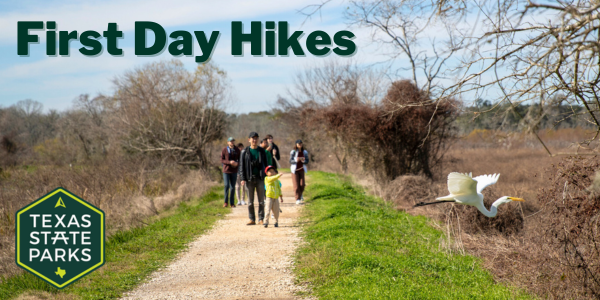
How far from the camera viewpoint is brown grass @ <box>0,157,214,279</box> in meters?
11.1

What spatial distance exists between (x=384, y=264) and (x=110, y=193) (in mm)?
10775

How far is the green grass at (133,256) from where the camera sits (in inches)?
250

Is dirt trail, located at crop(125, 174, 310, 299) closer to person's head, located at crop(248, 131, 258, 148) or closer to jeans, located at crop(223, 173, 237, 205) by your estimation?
person's head, located at crop(248, 131, 258, 148)

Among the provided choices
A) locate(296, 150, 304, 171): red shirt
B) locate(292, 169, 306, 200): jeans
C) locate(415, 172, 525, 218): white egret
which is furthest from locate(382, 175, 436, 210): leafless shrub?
locate(415, 172, 525, 218): white egret

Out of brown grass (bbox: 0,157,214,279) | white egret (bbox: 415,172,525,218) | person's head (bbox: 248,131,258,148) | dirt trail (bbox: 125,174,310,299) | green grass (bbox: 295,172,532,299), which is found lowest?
dirt trail (bbox: 125,174,310,299)

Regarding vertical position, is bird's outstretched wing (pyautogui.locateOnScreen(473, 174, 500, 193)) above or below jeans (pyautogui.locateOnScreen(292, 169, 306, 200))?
above

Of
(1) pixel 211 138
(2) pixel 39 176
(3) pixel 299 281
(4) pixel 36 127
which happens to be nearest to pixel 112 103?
(1) pixel 211 138

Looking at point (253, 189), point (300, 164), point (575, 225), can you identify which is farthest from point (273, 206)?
point (575, 225)

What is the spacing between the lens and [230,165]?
1337cm

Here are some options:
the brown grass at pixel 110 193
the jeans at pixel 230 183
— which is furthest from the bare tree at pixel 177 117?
the jeans at pixel 230 183

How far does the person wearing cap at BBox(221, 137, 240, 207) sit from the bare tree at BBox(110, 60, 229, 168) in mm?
10268

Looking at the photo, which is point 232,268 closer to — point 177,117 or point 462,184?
point 462,184

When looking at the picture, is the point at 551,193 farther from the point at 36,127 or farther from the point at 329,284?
the point at 36,127

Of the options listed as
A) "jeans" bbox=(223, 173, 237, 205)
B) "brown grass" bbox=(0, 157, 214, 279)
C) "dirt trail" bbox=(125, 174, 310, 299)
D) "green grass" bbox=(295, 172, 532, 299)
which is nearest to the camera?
"green grass" bbox=(295, 172, 532, 299)
